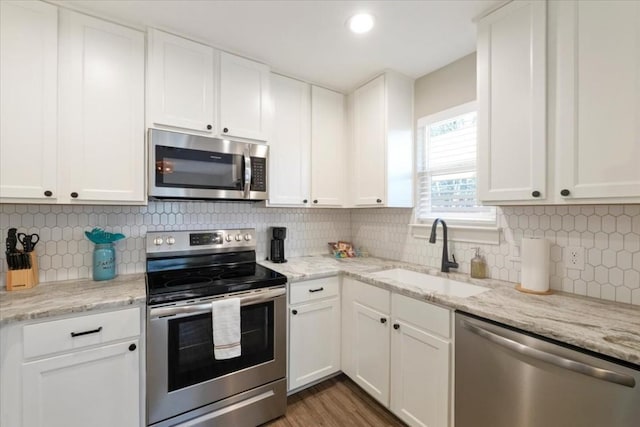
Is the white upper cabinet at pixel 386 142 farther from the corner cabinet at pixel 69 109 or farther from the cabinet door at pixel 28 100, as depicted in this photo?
the cabinet door at pixel 28 100

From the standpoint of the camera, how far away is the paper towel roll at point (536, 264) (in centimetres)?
159

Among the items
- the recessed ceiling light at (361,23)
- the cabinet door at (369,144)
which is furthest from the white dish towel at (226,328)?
the recessed ceiling light at (361,23)

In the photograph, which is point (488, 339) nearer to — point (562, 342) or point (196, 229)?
point (562, 342)

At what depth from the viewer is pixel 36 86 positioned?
5.03 ft

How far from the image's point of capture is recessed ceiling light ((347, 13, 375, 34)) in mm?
1690

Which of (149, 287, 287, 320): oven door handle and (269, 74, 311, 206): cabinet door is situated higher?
(269, 74, 311, 206): cabinet door

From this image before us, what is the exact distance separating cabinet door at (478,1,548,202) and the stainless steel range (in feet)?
4.85

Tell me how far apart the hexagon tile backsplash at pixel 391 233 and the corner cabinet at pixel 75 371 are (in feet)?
2.13

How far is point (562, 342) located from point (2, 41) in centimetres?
291

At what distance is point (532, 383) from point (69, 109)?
104 inches

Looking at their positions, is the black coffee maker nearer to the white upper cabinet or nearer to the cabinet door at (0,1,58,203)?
the white upper cabinet

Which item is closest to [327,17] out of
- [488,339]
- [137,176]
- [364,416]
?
[137,176]

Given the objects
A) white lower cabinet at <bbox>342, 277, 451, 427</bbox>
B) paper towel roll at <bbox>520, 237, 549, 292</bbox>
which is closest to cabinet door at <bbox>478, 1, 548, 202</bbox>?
paper towel roll at <bbox>520, 237, 549, 292</bbox>

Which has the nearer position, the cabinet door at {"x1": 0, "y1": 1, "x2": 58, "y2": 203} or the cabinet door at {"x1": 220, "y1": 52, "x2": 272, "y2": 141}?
the cabinet door at {"x1": 0, "y1": 1, "x2": 58, "y2": 203}
